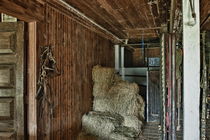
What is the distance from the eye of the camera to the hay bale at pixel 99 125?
363 centimetres

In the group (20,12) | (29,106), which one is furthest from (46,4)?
(29,106)

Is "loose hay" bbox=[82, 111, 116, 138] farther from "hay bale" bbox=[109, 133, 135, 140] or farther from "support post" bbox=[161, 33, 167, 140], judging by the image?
"support post" bbox=[161, 33, 167, 140]

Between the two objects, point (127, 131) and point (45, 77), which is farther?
point (127, 131)

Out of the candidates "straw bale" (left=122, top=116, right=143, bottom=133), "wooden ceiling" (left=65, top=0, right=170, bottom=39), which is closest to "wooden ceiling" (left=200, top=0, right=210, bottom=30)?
"wooden ceiling" (left=65, top=0, right=170, bottom=39)

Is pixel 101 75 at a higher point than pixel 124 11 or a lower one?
lower

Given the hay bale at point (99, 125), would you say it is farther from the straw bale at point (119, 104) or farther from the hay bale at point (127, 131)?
the straw bale at point (119, 104)

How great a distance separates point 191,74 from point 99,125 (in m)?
2.48

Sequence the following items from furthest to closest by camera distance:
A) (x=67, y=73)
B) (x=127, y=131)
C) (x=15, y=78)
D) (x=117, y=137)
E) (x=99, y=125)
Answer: (x=127, y=131), (x=99, y=125), (x=117, y=137), (x=67, y=73), (x=15, y=78)

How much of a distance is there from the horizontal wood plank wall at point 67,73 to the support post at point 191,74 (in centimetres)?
171

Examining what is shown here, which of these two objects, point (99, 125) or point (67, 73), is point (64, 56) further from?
point (99, 125)

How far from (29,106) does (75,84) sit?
4.21 feet

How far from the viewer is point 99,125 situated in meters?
3.63

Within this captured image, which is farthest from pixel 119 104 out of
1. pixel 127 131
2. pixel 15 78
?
pixel 15 78

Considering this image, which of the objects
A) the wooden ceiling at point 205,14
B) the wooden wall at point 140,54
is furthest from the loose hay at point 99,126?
the wooden wall at point 140,54
